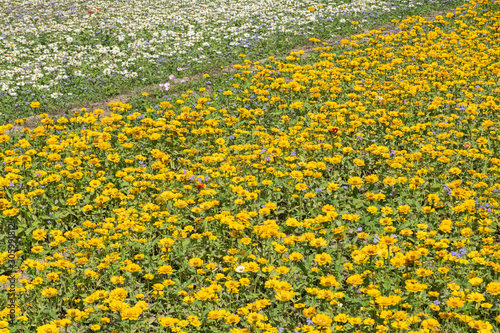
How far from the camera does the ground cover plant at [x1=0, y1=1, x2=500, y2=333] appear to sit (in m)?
4.73

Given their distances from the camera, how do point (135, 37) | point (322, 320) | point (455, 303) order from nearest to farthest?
point (322, 320) → point (455, 303) → point (135, 37)

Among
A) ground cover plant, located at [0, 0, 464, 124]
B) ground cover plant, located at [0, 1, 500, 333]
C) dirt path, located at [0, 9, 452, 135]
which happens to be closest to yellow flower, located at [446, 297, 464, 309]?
ground cover plant, located at [0, 1, 500, 333]

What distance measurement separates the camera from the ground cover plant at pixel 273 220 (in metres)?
4.73

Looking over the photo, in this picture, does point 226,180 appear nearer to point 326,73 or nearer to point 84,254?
point 84,254

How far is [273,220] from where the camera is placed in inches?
225

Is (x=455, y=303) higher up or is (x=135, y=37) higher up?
(x=135, y=37)

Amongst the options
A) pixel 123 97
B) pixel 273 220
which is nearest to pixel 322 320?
pixel 273 220

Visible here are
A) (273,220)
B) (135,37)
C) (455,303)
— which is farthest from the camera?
(135,37)

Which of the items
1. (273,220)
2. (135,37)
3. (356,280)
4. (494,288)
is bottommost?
(494,288)

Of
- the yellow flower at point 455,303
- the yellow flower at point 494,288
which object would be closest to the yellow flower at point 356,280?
the yellow flower at point 455,303

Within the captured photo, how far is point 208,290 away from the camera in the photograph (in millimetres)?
4617

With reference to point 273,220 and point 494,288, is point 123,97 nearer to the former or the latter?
point 273,220

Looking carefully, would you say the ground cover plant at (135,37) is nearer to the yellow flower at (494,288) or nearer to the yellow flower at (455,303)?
the yellow flower at (455,303)

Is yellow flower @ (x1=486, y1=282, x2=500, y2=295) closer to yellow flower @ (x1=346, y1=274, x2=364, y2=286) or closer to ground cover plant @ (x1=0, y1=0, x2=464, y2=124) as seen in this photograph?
yellow flower @ (x1=346, y1=274, x2=364, y2=286)
